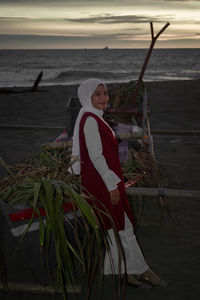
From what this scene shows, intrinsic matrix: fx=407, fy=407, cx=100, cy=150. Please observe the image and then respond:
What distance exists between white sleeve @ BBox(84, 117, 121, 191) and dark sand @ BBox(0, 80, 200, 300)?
3.69 feet

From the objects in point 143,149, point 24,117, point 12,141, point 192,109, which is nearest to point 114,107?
point 143,149

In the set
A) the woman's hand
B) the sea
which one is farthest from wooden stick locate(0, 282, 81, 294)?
the sea

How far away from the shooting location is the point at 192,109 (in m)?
17.6

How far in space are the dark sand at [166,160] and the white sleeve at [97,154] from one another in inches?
44.2

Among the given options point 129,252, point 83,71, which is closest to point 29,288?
point 129,252

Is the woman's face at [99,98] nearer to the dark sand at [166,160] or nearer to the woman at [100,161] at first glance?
the woman at [100,161]

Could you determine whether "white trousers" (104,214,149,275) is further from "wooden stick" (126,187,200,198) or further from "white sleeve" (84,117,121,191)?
"white sleeve" (84,117,121,191)

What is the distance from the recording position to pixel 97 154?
3408 mm

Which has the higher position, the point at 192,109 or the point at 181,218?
the point at 192,109

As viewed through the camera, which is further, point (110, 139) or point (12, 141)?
point (12, 141)

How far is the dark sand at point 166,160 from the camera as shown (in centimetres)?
410

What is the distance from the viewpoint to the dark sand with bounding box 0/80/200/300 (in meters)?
4.10

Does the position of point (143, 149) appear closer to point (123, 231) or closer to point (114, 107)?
point (123, 231)

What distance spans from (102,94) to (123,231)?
1.25 metres
